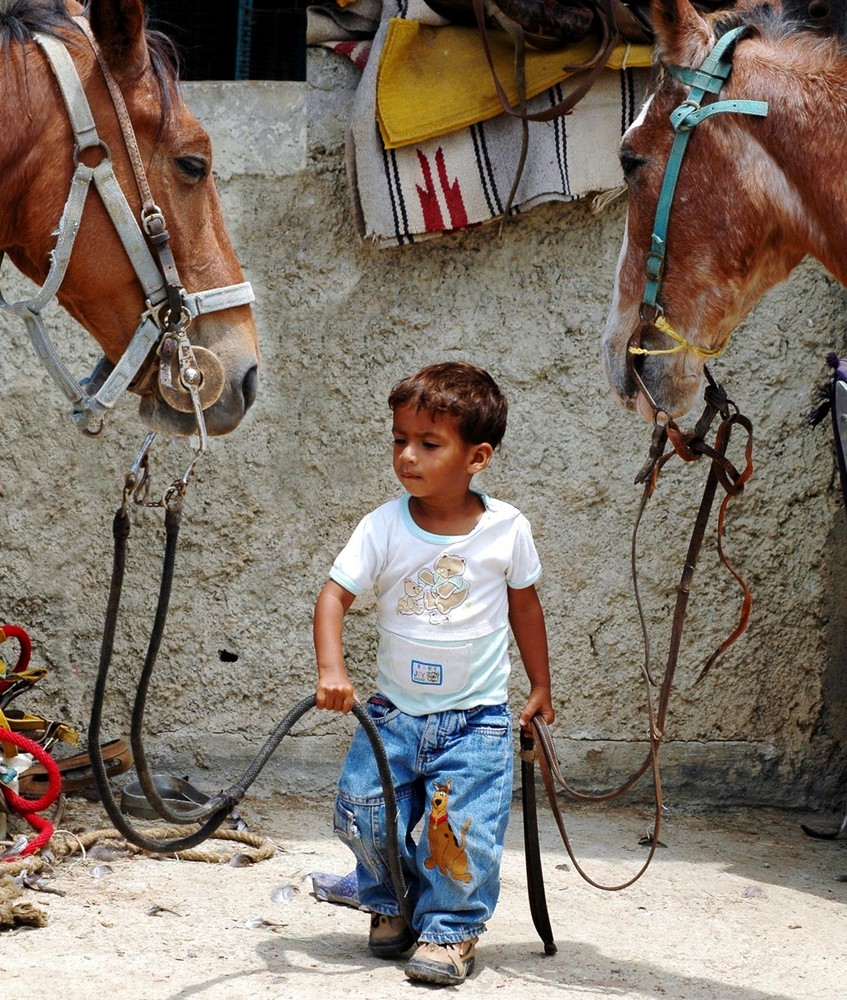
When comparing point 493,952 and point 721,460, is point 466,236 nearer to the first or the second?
point 721,460

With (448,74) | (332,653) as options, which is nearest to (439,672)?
(332,653)

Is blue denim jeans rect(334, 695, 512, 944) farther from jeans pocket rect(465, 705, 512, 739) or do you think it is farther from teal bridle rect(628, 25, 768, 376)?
teal bridle rect(628, 25, 768, 376)

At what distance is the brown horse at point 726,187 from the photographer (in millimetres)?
2393

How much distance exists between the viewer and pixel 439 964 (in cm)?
250

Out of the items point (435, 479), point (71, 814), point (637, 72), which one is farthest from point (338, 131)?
point (71, 814)

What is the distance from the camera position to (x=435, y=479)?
259cm

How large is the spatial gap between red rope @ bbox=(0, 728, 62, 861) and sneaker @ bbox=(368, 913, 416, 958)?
94cm

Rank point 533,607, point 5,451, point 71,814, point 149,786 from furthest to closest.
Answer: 1. point 5,451
2. point 71,814
3. point 533,607
4. point 149,786

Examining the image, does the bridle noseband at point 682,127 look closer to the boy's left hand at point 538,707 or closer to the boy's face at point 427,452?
the boy's face at point 427,452

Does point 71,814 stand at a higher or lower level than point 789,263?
lower

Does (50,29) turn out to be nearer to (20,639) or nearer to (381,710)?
(381,710)

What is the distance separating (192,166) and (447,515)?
88 centimetres

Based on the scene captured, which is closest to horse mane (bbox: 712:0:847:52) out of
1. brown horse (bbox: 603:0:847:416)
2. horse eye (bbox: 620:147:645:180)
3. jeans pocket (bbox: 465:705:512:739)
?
brown horse (bbox: 603:0:847:416)

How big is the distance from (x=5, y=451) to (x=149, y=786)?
1753 mm
